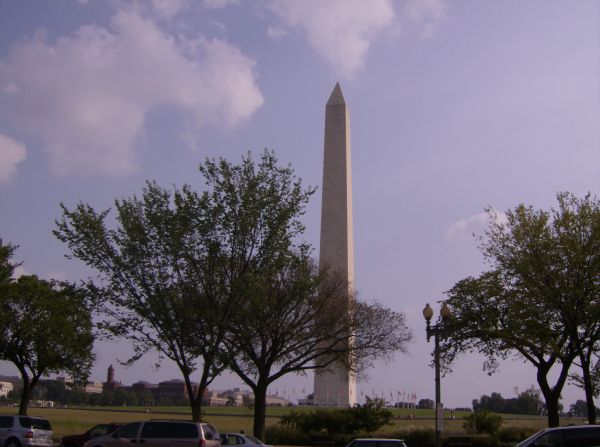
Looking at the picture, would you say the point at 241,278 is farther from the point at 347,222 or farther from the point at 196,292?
the point at 347,222

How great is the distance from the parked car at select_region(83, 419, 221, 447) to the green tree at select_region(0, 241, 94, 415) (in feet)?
64.2

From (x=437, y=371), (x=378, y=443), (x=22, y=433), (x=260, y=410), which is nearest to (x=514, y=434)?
(x=260, y=410)

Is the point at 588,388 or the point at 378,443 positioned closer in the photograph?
the point at 378,443

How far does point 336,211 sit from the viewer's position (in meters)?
53.6

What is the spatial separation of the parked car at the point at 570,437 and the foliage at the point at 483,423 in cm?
2428

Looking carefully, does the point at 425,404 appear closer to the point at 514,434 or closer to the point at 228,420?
the point at 228,420

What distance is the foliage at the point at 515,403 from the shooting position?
108588mm

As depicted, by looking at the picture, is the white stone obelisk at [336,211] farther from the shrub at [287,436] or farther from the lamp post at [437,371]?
the lamp post at [437,371]

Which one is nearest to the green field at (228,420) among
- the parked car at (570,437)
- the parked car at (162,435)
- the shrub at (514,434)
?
the shrub at (514,434)

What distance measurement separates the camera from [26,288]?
4272cm

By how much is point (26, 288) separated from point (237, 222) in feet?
59.3

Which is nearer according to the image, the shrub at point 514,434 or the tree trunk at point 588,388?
the tree trunk at point 588,388

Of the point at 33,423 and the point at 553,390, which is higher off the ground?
the point at 553,390

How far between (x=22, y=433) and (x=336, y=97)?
36668mm
